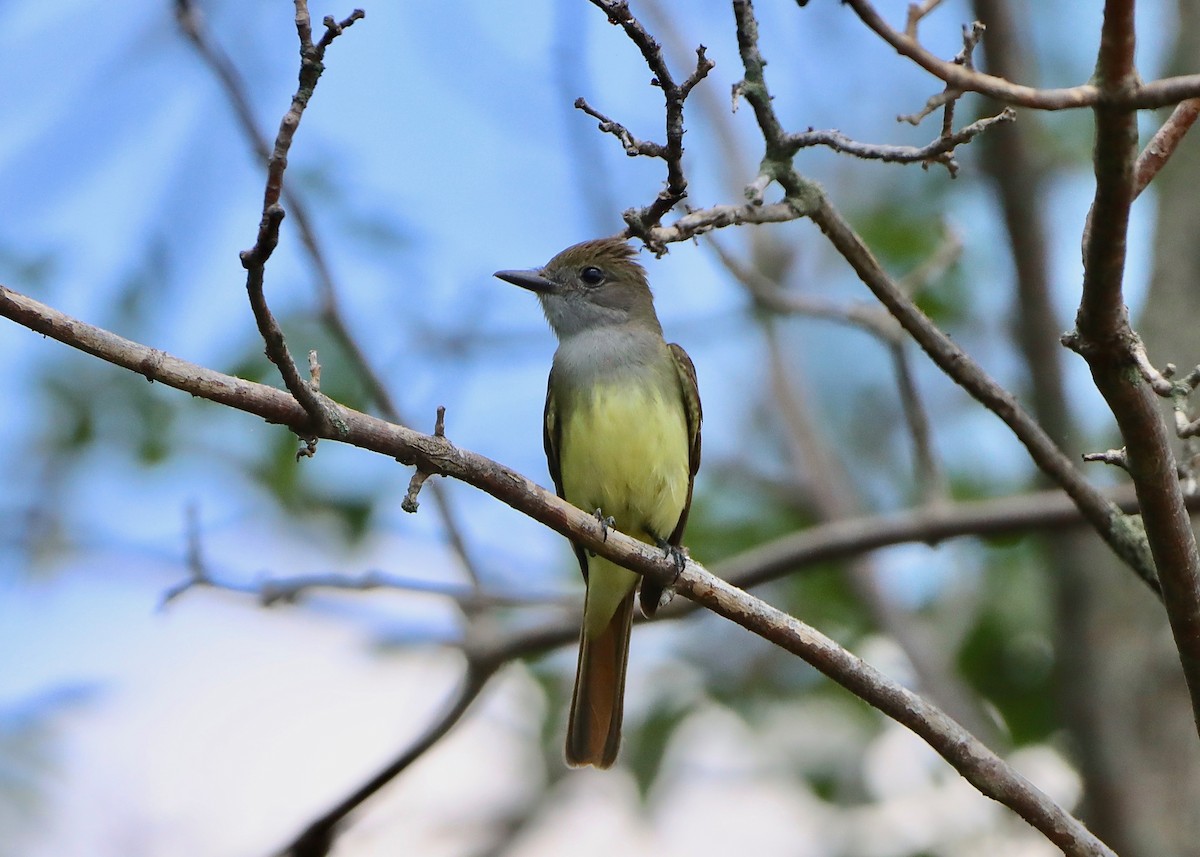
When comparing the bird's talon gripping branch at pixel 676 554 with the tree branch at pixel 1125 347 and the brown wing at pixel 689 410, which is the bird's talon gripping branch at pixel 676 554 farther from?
the tree branch at pixel 1125 347

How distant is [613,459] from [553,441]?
16.5 inches

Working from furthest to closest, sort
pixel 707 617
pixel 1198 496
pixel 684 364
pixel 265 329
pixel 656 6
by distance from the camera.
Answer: pixel 656 6 < pixel 707 617 < pixel 684 364 < pixel 1198 496 < pixel 265 329

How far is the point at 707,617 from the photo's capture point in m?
7.12

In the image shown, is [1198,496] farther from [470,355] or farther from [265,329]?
[470,355]

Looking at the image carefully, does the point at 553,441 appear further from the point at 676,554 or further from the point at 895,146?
the point at 895,146

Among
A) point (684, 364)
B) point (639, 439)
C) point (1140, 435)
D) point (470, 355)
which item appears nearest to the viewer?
point (1140, 435)

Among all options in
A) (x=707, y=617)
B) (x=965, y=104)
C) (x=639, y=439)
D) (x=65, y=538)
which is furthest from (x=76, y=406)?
(x=965, y=104)

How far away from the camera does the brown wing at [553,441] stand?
5.11 m

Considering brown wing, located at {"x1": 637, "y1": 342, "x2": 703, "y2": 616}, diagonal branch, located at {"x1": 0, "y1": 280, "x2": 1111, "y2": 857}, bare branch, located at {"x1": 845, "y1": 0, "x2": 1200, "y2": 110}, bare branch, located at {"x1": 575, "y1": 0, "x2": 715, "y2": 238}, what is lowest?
diagonal branch, located at {"x1": 0, "y1": 280, "x2": 1111, "y2": 857}

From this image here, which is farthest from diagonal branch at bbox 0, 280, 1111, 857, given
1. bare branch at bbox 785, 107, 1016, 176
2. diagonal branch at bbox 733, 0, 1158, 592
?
bare branch at bbox 785, 107, 1016, 176

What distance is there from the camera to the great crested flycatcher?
484 centimetres

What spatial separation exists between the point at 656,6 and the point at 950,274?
8.52ft

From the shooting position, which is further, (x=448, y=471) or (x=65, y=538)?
(x=65, y=538)

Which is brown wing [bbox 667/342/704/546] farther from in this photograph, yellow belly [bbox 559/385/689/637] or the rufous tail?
the rufous tail
